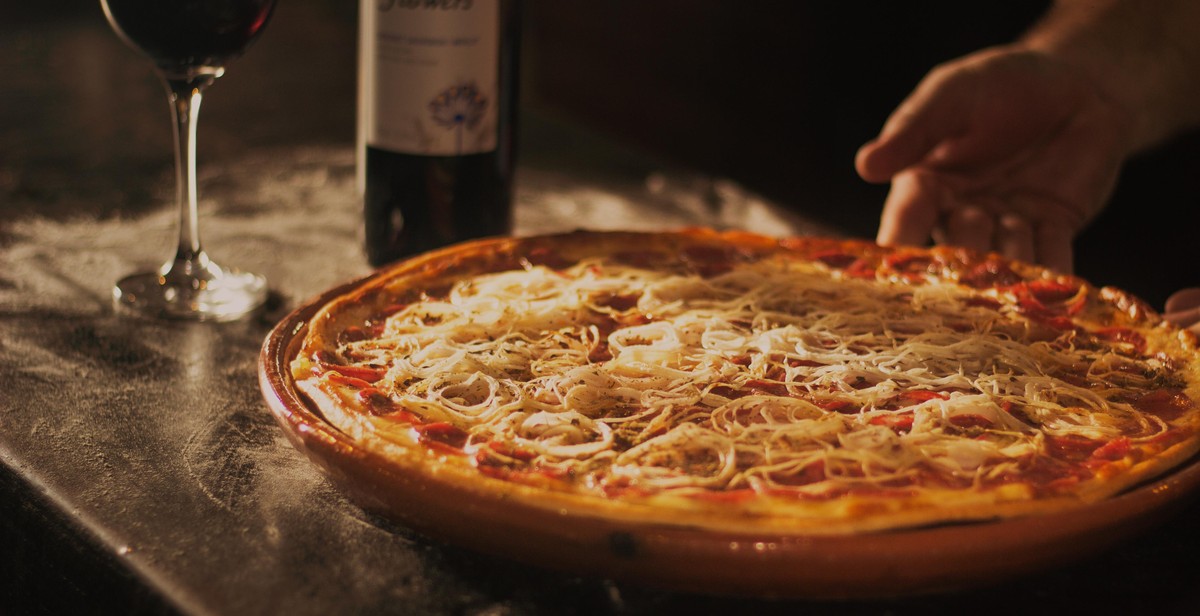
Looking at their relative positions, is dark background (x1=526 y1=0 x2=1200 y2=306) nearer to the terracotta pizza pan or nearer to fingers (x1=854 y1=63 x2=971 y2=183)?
fingers (x1=854 y1=63 x2=971 y2=183)

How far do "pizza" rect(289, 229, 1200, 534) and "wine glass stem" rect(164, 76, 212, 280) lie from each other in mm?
363

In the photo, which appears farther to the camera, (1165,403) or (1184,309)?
(1184,309)

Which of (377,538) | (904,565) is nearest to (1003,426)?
(904,565)

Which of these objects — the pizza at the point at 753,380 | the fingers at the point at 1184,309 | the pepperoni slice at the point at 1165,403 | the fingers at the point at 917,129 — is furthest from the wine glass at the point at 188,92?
the fingers at the point at 1184,309

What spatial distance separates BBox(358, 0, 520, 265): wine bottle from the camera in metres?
1.64

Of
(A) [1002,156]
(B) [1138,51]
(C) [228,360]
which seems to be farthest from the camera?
(B) [1138,51]

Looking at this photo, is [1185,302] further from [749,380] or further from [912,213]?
[749,380]

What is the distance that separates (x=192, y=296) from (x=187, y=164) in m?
0.20

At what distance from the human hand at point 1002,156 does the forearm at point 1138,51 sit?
151 mm

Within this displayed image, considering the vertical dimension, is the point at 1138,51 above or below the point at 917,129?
above

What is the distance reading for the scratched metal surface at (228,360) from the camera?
968 mm

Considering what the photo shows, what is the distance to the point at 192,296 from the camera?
1.62 metres

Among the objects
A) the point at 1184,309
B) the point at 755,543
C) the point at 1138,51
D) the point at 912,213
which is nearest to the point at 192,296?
the point at 755,543

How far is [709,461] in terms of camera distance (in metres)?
1.04
